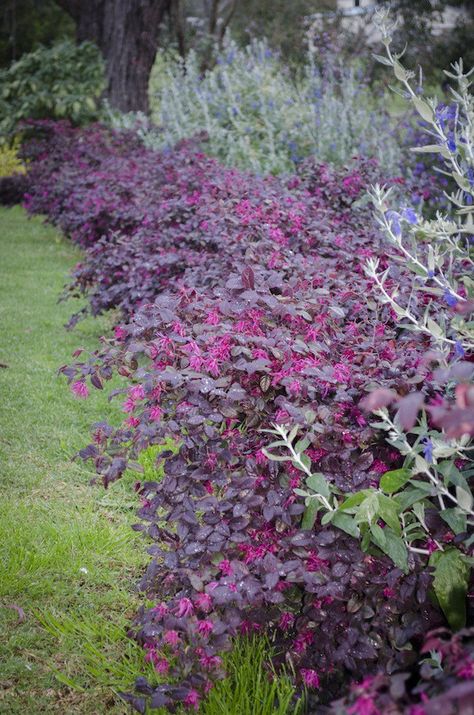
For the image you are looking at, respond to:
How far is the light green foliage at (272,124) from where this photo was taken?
23.3ft

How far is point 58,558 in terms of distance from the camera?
2.61 m

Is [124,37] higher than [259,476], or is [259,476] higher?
[124,37]

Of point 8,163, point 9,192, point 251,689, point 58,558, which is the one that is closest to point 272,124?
point 9,192

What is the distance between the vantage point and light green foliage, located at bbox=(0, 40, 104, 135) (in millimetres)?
10859

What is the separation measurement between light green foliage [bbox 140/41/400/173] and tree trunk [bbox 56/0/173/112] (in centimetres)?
191

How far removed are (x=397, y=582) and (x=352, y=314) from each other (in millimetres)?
1031

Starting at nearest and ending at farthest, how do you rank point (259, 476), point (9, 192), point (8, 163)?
point (259, 476) → point (9, 192) → point (8, 163)

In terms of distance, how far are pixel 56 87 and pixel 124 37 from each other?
3.99 ft

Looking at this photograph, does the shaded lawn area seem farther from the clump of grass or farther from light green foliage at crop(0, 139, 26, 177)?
light green foliage at crop(0, 139, 26, 177)

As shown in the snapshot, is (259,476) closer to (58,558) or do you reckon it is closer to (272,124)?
(58,558)

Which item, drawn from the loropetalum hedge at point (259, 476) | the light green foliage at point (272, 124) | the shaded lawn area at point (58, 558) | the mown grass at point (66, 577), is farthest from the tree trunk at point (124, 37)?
the loropetalum hedge at point (259, 476)

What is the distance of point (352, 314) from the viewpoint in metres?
2.59

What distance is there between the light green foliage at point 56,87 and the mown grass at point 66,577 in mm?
7482

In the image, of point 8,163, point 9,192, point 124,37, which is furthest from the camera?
point 8,163
